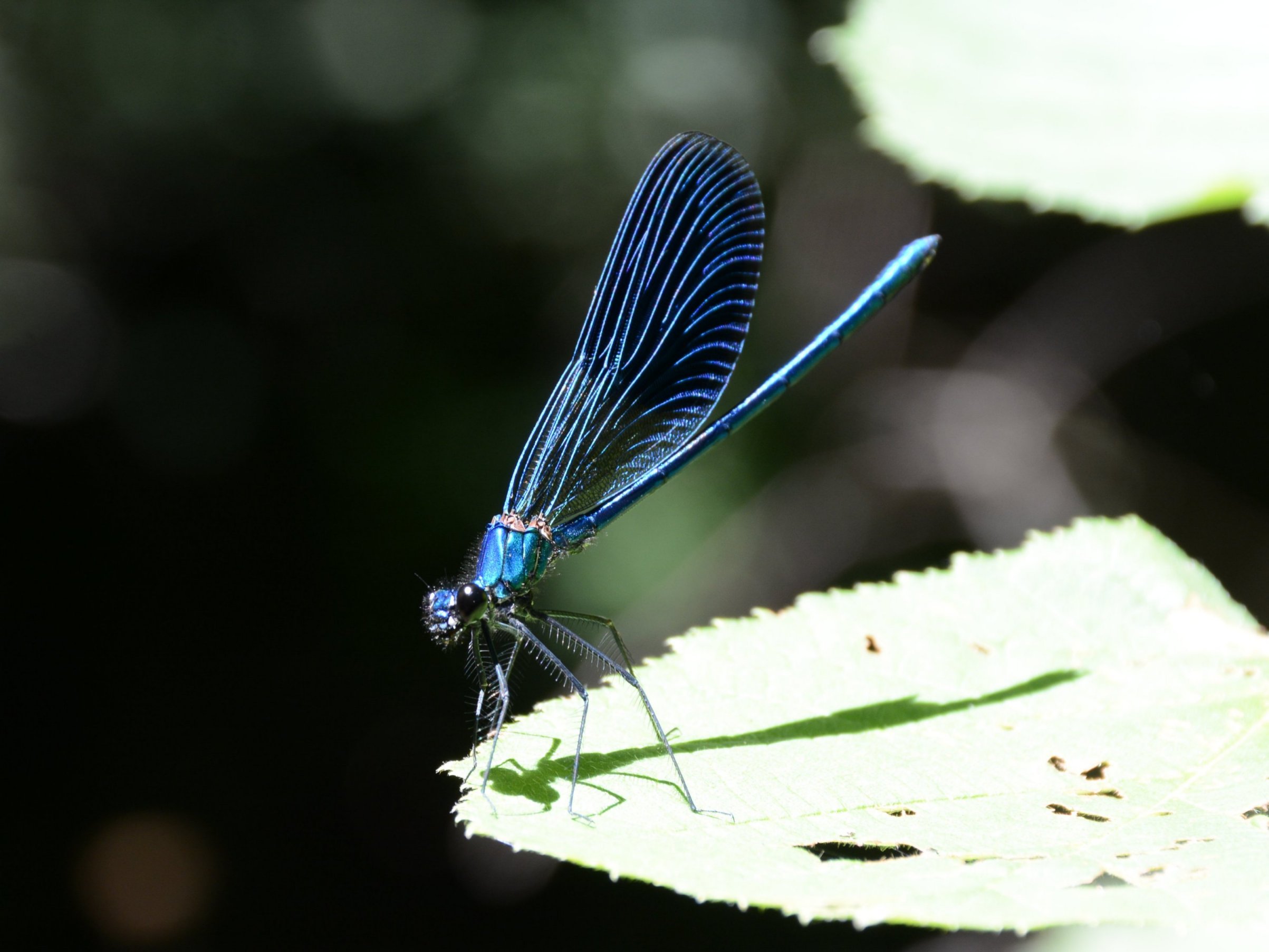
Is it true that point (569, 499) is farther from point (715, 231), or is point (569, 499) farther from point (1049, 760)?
point (1049, 760)

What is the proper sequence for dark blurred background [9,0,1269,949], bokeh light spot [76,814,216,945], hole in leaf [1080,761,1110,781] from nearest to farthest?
1. hole in leaf [1080,761,1110,781]
2. bokeh light spot [76,814,216,945]
3. dark blurred background [9,0,1269,949]

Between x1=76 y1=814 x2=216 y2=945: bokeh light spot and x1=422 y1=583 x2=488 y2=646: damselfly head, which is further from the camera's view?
x1=76 y1=814 x2=216 y2=945: bokeh light spot

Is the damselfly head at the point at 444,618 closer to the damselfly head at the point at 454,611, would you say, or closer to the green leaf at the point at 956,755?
the damselfly head at the point at 454,611

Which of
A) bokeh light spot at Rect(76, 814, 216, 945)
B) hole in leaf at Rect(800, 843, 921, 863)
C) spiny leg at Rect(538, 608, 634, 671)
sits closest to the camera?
hole in leaf at Rect(800, 843, 921, 863)

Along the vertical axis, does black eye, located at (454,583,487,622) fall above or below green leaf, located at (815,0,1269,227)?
below

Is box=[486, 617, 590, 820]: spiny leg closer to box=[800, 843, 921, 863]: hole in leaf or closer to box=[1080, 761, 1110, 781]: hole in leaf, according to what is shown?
box=[800, 843, 921, 863]: hole in leaf

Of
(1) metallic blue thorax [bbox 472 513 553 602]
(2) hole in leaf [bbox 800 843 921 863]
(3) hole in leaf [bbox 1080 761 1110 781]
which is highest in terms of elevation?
(1) metallic blue thorax [bbox 472 513 553 602]

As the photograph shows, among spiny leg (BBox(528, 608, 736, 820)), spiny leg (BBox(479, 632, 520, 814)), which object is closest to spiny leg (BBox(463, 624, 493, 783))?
spiny leg (BBox(479, 632, 520, 814))

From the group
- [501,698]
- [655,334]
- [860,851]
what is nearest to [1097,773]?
[860,851]
